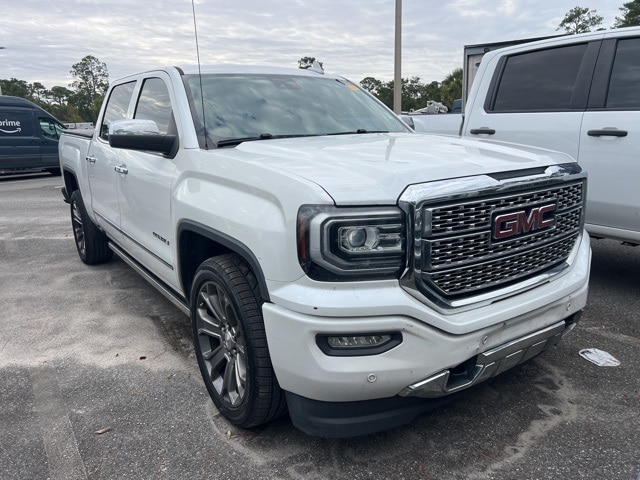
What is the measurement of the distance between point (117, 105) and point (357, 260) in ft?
12.0

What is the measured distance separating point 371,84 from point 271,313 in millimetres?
43597

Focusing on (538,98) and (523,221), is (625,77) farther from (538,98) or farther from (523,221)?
(523,221)

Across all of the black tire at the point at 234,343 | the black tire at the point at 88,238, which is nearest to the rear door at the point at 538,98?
the black tire at the point at 234,343

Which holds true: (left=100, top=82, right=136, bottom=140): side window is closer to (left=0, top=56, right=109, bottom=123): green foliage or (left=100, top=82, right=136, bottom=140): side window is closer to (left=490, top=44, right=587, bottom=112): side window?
(left=490, top=44, right=587, bottom=112): side window

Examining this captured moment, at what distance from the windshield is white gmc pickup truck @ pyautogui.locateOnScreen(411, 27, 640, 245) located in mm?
1405

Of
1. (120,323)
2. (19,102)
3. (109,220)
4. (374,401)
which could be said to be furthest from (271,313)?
(19,102)

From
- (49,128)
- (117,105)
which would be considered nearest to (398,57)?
Answer: (117,105)

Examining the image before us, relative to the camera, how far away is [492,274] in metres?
2.38

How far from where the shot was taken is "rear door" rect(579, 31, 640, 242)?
4.01 metres

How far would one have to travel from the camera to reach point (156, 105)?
3.79m

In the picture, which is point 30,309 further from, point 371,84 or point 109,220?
point 371,84

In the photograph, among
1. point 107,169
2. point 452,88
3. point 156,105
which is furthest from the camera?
point 452,88

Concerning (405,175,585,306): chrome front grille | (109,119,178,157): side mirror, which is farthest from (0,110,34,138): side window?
(405,175,585,306): chrome front grille

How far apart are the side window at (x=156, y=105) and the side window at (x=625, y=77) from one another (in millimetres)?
3301
